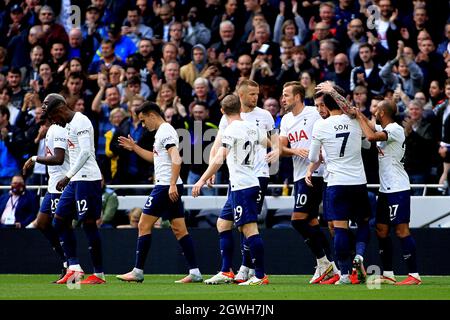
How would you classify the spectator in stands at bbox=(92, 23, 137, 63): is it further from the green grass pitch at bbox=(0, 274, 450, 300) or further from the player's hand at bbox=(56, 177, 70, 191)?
the player's hand at bbox=(56, 177, 70, 191)

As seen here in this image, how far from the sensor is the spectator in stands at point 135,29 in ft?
75.2

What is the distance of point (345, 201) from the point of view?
555 inches

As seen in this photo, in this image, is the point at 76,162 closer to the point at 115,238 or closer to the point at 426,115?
the point at 115,238

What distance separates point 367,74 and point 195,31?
4.28 metres

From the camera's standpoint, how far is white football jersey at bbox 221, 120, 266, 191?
1409 centimetres

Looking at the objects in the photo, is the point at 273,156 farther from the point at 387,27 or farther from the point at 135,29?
the point at 135,29

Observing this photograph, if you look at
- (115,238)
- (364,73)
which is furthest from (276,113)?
(115,238)

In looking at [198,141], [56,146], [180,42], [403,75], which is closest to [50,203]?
[56,146]

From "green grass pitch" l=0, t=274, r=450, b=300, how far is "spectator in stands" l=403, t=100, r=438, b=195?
297cm

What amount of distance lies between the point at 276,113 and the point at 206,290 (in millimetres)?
6070

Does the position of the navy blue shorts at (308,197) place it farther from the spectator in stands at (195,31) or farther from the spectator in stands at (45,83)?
the spectator in stands at (45,83)

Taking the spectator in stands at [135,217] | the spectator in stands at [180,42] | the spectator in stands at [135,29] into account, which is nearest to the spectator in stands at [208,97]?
the spectator in stands at [180,42]

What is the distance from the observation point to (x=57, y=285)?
14.9 m

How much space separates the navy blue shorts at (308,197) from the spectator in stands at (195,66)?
21.3ft
